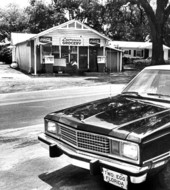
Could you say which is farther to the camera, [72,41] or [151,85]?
[72,41]

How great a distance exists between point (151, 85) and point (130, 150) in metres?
1.80

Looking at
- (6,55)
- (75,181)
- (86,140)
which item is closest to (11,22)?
(6,55)

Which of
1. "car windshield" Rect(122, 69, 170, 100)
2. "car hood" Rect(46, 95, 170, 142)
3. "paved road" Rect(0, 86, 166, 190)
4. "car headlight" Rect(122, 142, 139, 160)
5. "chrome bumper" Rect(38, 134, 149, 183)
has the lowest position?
"paved road" Rect(0, 86, 166, 190)

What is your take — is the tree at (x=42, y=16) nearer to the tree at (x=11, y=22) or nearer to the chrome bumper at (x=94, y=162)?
the tree at (x=11, y=22)

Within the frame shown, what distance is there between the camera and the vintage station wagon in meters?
3.23

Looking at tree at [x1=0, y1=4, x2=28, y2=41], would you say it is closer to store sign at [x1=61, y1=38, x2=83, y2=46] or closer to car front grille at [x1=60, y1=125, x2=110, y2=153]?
store sign at [x1=61, y1=38, x2=83, y2=46]

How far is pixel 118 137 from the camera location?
10.9 feet

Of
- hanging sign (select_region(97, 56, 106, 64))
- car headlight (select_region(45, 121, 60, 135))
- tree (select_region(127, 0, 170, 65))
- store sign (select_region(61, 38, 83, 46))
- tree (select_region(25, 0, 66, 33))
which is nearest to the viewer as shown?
car headlight (select_region(45, 121, 60, 135))

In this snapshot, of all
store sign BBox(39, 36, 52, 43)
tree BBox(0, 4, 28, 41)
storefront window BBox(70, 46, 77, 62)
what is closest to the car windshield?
store sign BBox(39, 36, 52, 43)

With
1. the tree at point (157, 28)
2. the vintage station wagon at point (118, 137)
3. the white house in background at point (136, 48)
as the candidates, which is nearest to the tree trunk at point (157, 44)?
the tree at point (157, 28)

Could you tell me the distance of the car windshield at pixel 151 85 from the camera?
452 centimetres

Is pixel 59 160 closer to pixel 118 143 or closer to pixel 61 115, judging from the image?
pixel 61 115

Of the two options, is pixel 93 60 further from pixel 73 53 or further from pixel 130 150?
pixel 130 150

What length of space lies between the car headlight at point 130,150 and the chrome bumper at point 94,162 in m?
0.10
